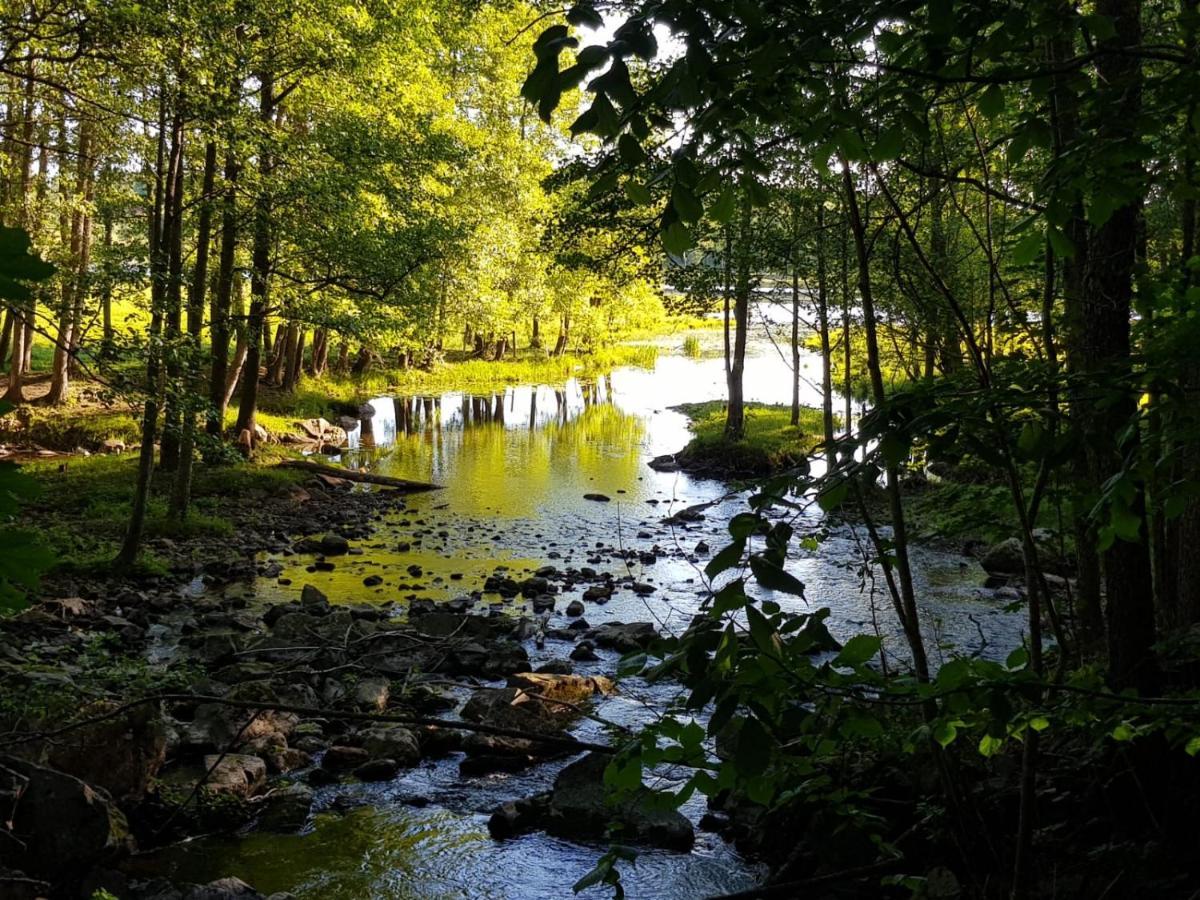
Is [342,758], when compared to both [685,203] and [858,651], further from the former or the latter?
[685,203]

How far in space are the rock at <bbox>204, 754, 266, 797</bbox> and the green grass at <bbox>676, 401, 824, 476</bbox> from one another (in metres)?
16.6

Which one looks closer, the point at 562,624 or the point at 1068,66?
the point at 1068,66

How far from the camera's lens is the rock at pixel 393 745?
8.55 metres

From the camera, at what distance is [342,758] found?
8.43 metres

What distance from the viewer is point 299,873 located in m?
6.52

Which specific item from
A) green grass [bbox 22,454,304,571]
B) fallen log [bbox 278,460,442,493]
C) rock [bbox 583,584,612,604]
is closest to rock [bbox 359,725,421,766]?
rock [bbox 583,584,612,604]

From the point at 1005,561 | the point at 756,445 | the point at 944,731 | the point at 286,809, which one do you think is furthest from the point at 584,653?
the point at 756,445

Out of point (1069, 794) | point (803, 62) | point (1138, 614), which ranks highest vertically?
point (803, 62)

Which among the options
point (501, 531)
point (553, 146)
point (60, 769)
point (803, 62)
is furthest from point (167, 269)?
point (553, 146)

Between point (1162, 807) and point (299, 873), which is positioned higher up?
point (1162, 807)

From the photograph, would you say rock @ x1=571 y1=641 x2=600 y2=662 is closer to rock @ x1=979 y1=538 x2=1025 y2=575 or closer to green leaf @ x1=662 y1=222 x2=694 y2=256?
rock @ x1=979 y1=538 x2=1025 y2=575

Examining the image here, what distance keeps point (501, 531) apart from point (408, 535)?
203 cm

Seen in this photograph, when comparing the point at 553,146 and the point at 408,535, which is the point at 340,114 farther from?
the point at 553,146

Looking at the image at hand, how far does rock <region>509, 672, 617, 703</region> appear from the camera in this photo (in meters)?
9.72
